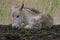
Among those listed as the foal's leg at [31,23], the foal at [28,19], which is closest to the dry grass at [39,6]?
the foal at [28,19]

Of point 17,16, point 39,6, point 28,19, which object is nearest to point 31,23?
point 28,19

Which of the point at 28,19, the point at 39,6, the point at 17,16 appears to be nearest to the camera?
the point at 17,16

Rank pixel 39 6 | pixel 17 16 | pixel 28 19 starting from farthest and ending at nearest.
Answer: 1. pixel 39 6
2. pixel 28 19
3. pixel 17 16

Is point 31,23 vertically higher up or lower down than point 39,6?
lower down

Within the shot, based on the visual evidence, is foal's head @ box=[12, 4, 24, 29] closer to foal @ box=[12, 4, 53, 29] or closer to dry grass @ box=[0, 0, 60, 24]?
foal @ box=[12, 4, 53, 29]

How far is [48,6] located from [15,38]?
586cm

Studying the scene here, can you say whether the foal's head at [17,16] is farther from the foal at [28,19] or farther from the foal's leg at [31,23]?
the foal's leg at [31,23]

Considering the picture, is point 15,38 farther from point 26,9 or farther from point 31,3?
point 31,3

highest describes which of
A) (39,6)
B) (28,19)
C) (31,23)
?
(39,6)

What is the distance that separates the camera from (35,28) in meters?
6.84

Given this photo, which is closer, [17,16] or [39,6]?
[17,16]

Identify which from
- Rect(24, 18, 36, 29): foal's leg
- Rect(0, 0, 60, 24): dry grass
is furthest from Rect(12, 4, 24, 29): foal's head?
Rect(0, 0, 60, 24): dry grass

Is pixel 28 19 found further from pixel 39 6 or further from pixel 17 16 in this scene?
pixel 39 6

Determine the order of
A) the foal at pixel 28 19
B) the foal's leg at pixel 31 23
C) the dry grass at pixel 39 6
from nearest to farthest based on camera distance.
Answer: the foal's leg at pixel 31 23 → the foal at pixel 28 19 → the dry grass at pixel 39 6
